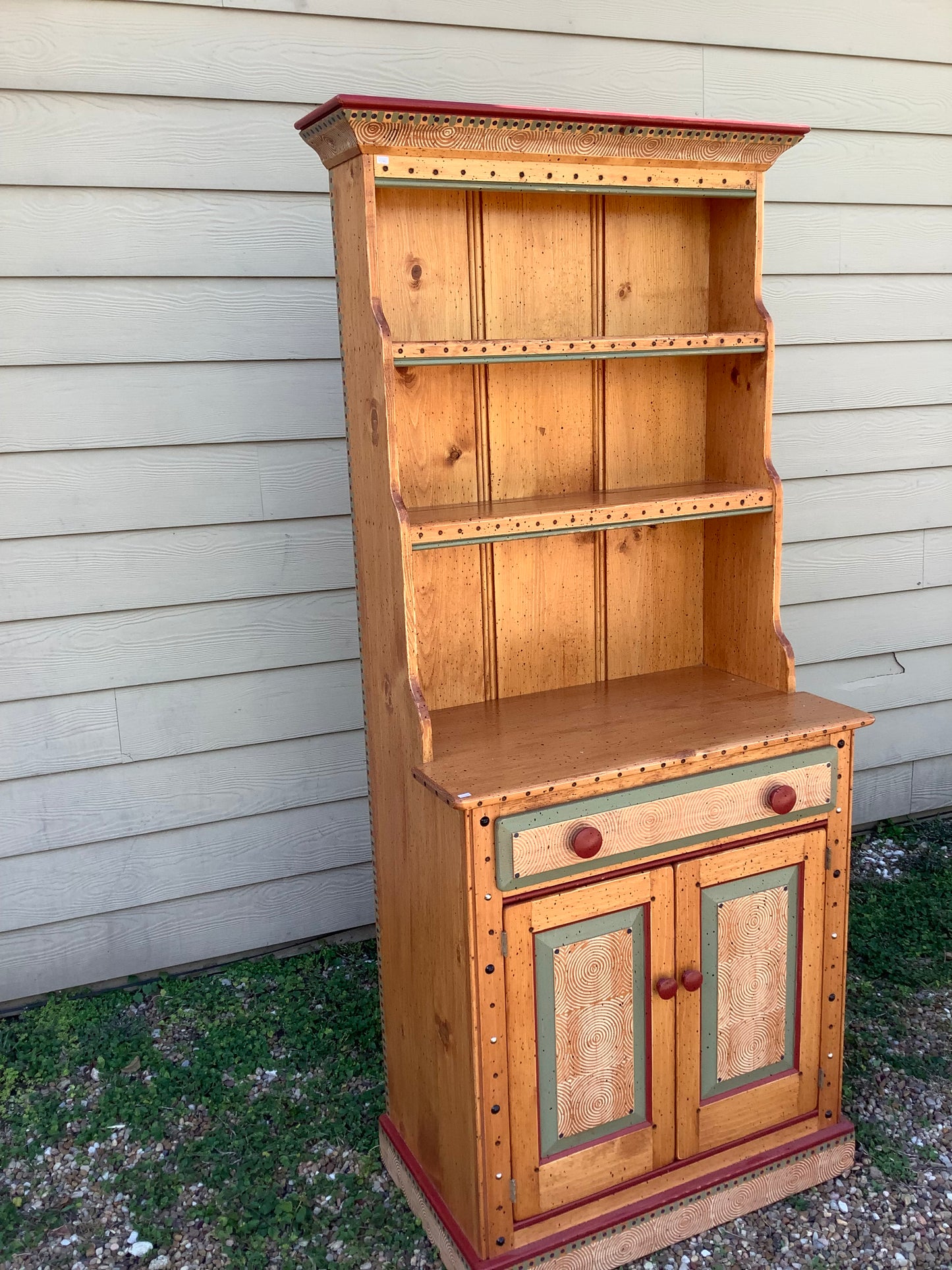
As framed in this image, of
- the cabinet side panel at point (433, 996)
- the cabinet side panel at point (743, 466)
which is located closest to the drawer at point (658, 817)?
the cabinet side panel at point (433, 996)

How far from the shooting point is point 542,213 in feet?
7.37

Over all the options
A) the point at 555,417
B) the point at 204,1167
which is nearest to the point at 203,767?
the point at 204,1167

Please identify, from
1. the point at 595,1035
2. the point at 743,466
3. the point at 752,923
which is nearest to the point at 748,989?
the point at 752,923

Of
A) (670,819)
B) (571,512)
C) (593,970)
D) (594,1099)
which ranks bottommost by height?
(594,1099)

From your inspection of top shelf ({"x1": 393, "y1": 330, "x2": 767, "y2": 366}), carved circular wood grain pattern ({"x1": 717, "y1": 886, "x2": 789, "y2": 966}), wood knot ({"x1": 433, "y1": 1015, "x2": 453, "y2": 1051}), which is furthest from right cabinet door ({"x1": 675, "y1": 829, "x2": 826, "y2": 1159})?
top shelf ({"x1": 393, "y1": 330, "x2": 767, "y2": 366})

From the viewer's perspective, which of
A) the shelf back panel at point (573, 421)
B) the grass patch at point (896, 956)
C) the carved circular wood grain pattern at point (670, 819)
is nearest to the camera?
the carved circular wood grain pattern at point (670, 819)

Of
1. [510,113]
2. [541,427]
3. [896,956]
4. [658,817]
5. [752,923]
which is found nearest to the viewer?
[510,113]

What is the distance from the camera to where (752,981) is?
2.13 meters

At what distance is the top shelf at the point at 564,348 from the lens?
6.28 ft

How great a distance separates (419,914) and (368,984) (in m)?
Answer: 1.04

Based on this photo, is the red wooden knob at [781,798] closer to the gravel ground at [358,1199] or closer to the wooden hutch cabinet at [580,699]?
the wooden hutch cabinet at [580,699]

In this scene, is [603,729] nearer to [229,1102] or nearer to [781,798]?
[781,798]

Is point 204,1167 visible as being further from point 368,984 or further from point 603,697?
point 603,697

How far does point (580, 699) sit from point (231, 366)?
1.26m
